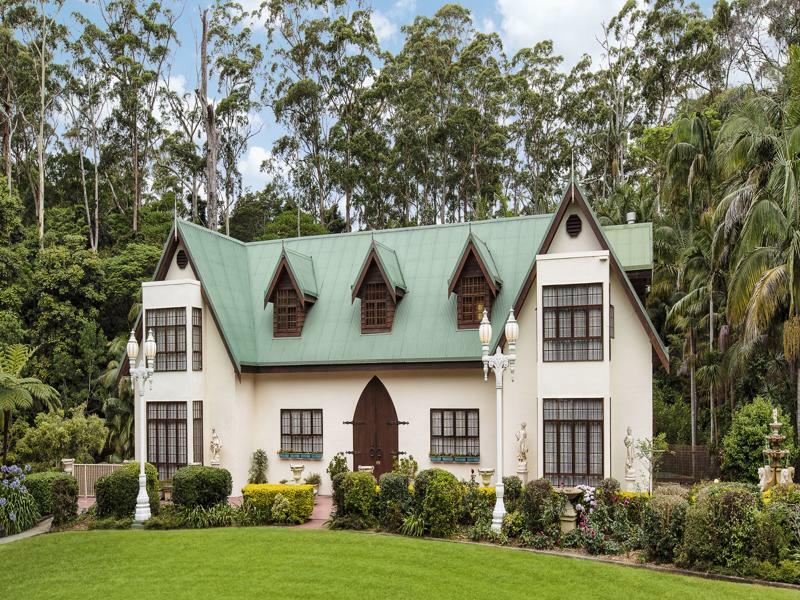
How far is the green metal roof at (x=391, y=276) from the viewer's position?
68.7ft

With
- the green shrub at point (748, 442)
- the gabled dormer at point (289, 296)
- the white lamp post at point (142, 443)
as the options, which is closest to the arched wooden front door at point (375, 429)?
the gabled dormer at point (289, 296)

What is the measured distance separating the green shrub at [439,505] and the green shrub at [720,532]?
14.2ft

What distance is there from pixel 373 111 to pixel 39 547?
38.4 meters

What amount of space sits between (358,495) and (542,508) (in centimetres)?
385

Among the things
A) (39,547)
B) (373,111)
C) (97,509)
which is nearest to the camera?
(39,547)

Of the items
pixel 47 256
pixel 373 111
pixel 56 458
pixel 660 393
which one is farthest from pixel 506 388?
pixel 373 111

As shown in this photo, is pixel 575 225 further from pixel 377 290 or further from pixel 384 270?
pixel 377 290

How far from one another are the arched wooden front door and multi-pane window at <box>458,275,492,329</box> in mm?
3064

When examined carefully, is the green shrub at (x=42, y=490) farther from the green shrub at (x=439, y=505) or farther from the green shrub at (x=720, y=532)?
the green shrub at (x=720, y=532)

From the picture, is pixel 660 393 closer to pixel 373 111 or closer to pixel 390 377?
pixel 390 377

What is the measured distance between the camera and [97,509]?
17625 mm

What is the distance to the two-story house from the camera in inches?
732

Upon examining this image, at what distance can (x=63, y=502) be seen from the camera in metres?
17.2

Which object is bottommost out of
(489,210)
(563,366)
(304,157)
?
(563,366)
